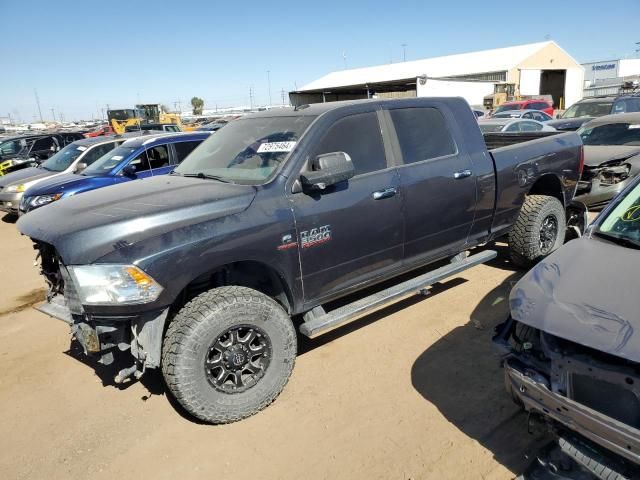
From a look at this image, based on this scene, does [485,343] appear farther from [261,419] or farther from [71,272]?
[71,272]

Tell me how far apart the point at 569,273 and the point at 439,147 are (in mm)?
2043

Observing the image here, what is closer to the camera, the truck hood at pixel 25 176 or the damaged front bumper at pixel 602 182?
the damaged front bumper at pixel 602 182

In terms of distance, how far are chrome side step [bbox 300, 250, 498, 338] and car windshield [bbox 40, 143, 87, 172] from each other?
351 inches

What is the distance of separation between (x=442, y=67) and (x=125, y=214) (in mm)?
49139

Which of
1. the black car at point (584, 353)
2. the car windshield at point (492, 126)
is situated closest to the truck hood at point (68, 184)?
the black car at point (584, 353)

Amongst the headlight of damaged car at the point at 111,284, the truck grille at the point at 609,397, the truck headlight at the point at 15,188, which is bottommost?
the truck headlight at the point at 15,188

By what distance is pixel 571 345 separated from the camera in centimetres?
224

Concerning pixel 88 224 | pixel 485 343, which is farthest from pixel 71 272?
pixel 485 343

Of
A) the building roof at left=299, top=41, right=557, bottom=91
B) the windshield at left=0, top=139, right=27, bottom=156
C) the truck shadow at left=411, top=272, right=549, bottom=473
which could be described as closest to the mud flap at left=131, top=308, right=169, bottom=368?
the truck shadow at left=411, top=272, right=549, bottom=473

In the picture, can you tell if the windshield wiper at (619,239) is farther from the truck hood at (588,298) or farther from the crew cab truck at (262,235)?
the crew cab truck at (262,235)

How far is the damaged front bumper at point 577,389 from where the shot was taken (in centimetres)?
196

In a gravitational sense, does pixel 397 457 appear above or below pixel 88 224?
below

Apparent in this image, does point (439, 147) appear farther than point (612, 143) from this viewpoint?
No

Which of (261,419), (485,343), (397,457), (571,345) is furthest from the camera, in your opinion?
(485,343)
